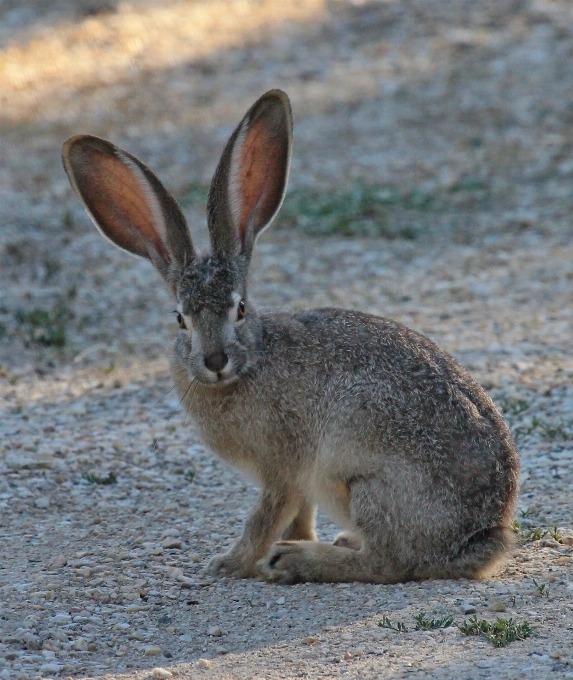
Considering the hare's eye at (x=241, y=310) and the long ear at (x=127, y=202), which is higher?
the long ear at (x=127, y=202)

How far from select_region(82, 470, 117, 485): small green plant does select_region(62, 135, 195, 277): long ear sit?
57.4 inches

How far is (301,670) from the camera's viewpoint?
4625mm

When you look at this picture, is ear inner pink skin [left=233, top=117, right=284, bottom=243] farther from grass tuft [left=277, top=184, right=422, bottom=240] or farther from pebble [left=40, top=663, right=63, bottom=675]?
grass tuft [left=277, top=184, right=422, bottom=240]

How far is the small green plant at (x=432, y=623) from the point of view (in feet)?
16.1

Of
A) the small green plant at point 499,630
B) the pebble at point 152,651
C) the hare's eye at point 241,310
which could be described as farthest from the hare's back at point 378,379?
the pebble at point 152,651

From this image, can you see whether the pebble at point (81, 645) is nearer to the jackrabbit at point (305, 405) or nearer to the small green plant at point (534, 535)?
the jackrabbit at point (305, 405)

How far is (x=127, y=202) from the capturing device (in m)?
6.31

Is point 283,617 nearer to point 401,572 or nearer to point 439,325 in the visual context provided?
point 401,572

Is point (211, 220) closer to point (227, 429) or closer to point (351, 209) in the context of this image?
point (227, 429)

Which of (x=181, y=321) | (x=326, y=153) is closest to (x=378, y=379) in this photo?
(x=181, y=321)

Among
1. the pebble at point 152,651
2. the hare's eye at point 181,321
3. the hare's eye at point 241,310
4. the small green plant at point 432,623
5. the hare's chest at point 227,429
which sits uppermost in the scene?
the hare's eye at point 241,310

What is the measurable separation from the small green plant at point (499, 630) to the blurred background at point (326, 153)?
3756 millimetres

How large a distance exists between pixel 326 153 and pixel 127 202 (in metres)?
7.68

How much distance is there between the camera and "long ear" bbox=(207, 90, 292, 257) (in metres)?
6.10
